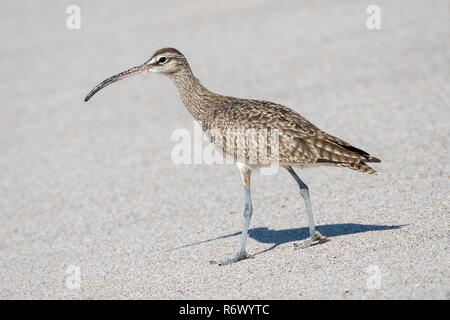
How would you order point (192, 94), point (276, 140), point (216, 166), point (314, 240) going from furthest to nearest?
point (216, 166) < point (192, 94) < point (314, 240) < point (276, 140)

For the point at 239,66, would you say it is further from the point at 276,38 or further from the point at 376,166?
the point at 376,166

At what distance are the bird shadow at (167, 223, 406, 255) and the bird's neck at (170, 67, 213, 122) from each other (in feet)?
5.48

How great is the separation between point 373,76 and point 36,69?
Answer: 8.85 meters

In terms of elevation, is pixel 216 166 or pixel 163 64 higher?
pixel 163 64

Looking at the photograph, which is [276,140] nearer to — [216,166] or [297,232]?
[297,232]

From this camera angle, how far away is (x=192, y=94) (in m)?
8.15

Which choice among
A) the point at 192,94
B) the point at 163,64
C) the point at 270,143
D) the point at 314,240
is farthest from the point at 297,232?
the point at 163,64

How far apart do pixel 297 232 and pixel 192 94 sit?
219 centimetres

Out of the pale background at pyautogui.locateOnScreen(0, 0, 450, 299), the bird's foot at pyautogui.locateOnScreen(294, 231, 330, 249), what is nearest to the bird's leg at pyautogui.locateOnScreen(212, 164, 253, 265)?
the pale background at pyautogui.locateOnScreen(0, 0, 450, 299)

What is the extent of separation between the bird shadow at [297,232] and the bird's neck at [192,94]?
5.48ft

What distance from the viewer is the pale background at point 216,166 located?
23.4 feet

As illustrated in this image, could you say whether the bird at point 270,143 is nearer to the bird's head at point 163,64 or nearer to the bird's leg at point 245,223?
the bird's leg at point 245,223

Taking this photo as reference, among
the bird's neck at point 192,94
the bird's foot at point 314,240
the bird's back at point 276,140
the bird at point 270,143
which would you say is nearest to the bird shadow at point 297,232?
the bird's foot at point 314,240

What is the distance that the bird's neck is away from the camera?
800 cm
